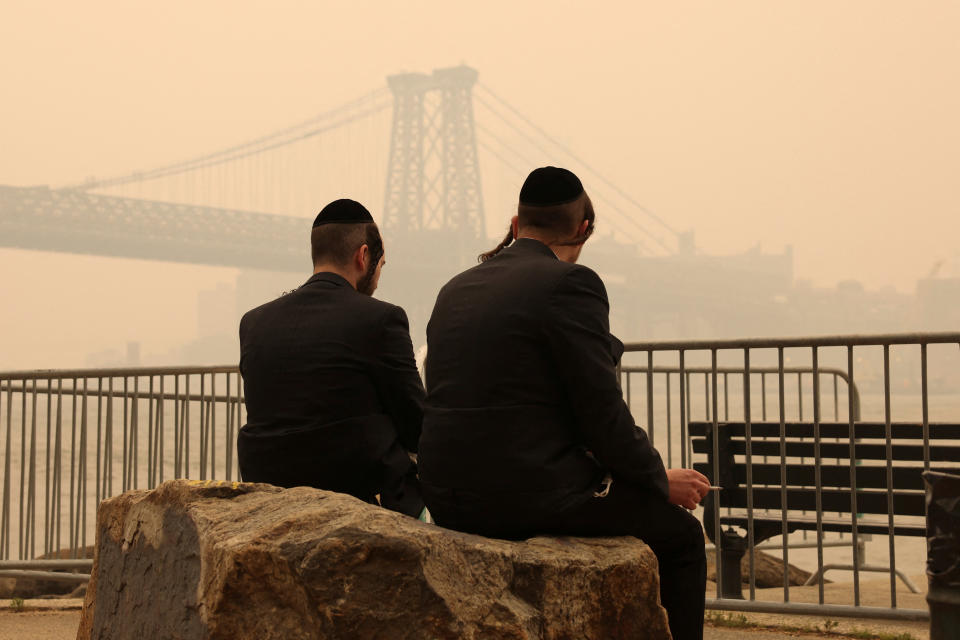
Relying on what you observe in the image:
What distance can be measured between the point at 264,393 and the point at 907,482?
208 cm

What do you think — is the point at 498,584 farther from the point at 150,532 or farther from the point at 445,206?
the point at 445,206

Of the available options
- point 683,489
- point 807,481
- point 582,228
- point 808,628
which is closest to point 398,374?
point 582,228

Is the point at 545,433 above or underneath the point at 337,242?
underneath

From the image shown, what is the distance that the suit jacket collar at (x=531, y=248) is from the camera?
1.98 meters

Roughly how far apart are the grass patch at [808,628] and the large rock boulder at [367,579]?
6.00 ft

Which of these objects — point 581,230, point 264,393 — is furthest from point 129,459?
point 581,230

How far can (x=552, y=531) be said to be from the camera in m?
1.85

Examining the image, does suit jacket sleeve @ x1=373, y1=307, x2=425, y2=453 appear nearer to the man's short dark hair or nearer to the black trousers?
the man's short dark hair

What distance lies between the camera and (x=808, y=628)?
3463mm

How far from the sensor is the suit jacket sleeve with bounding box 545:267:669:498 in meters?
1.82

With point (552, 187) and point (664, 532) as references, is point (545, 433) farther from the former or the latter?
point (552, 187)

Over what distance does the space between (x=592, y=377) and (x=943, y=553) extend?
1066 mm

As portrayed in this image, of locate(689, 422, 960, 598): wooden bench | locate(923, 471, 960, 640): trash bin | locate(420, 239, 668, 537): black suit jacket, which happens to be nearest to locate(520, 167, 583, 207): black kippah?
locate(420, 239, 668, 537): black suit jacket

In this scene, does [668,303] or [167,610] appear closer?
[167,610]
